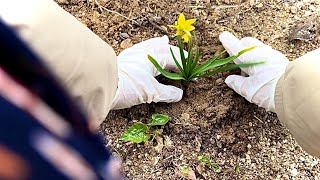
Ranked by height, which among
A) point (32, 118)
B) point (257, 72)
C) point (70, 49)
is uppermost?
point (32, 118)

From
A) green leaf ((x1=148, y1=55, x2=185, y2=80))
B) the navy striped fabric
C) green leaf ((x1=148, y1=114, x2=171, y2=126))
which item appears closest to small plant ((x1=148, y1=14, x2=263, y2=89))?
green leaf ((x1=148, y1=55, x2=185, y2=80))

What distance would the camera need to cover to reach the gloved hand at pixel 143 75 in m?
1.59

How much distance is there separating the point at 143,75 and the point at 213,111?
23 centimetres

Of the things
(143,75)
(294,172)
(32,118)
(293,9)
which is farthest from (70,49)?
(293,9)

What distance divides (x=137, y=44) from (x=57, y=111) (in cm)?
97

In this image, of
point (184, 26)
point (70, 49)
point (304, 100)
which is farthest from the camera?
point (184, 26)

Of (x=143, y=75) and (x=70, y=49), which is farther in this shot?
(x=143, y=75)

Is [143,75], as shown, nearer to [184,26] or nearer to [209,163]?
[184,26]

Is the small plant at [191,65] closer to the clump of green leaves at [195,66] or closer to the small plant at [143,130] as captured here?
the clump of green leaves at [195,66]

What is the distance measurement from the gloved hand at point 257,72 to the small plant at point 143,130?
22cm

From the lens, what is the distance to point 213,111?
164 cm

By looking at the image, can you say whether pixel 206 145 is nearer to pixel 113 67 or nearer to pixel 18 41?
pixel 113 67

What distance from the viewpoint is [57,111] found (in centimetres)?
74

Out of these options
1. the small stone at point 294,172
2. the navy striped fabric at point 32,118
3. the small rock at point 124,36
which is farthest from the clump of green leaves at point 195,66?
the navy striped fabric at point 32,118
